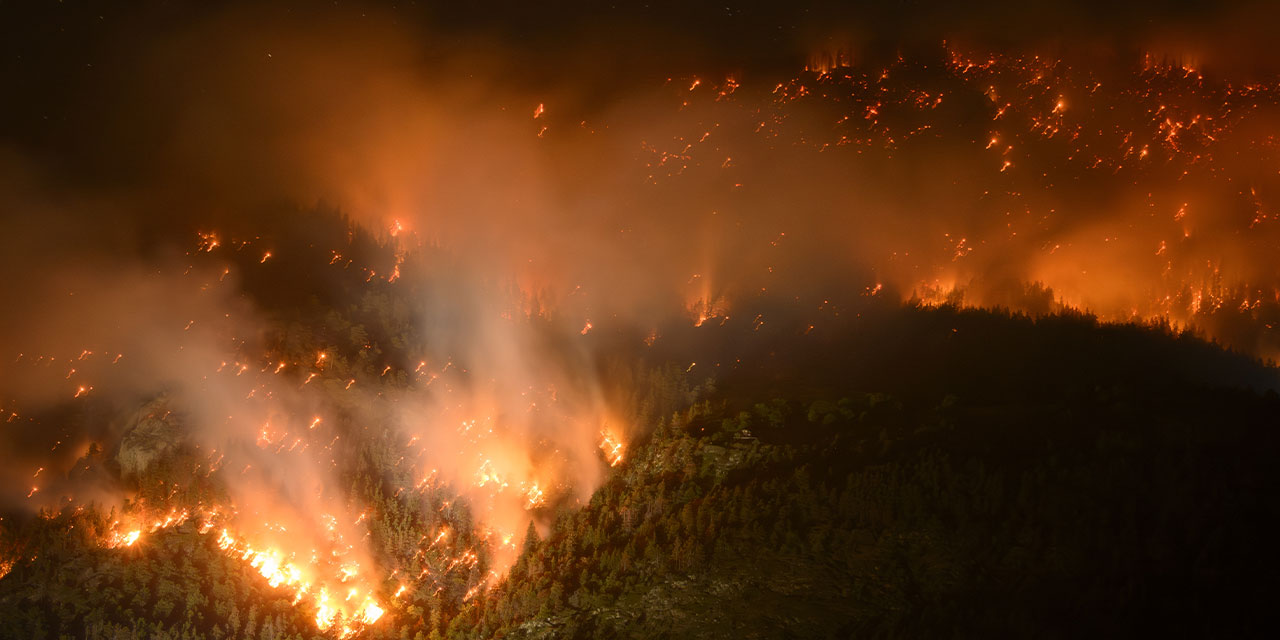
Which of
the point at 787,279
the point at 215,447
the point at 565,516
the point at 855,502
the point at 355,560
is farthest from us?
the point at 787,279

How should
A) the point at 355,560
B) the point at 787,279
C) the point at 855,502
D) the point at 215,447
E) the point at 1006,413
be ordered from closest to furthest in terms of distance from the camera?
the point at 855,502 → the point at 1006,413 → the point at 355,560 → the point at 215,447 → the point at 787,279

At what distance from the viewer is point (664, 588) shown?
97.3 m

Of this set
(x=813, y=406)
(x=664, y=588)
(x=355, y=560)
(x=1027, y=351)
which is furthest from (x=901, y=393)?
(x=355, y=560)

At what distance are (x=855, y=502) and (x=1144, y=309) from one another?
3544 inches

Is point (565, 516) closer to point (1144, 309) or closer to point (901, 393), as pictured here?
point (901, 393)

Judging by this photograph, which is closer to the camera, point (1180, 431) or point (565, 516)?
point (1180, 431)

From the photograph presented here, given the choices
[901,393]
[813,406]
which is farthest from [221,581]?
[901,393]

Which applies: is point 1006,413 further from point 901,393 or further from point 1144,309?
point 1144,309

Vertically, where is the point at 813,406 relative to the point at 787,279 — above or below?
below

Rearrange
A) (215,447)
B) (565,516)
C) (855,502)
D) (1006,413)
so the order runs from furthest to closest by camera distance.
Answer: (215,447), (565,516), (1006,413), (855,502)

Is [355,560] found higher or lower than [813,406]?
lower

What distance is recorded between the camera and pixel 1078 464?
311 feet

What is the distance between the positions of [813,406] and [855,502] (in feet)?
100

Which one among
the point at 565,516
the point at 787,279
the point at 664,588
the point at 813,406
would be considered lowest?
the point at 664,588
